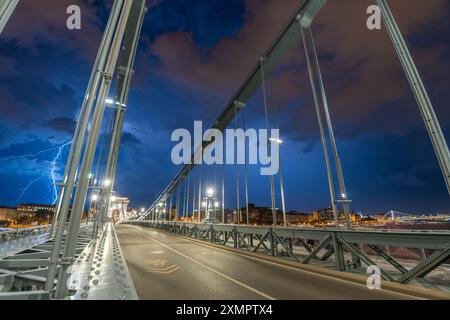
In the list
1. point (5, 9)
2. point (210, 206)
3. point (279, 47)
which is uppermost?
point (279, 47)

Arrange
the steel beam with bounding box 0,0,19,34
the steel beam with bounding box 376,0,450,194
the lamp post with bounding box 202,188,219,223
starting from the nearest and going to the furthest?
the steel beam with bounding box 0,0,19,34 < the steel beam with bounding box 376,0,450,194 < the lamp post with bounding box 202,188,219,223

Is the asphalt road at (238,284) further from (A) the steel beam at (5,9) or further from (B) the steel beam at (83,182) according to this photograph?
(A) the steel beam at (5,9)

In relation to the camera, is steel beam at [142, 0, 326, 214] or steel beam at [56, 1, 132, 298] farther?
steel beam at [142, 0, 326, 214]

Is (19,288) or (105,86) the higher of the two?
(105,86)

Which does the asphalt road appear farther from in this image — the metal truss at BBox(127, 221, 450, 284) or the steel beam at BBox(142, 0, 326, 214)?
the steel beam at BBox(142, 0, 326, 214)

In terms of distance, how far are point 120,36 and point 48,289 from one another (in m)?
3.77

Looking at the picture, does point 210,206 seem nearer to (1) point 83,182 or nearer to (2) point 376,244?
(2) point 376,244

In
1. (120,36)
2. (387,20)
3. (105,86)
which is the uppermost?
(387,20)

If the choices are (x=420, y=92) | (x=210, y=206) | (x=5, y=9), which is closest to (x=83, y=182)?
(x=5, y=9)

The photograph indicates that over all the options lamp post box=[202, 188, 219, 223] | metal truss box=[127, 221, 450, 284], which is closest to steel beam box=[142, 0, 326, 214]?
lamp post box=[202, 188, 219, 223]
